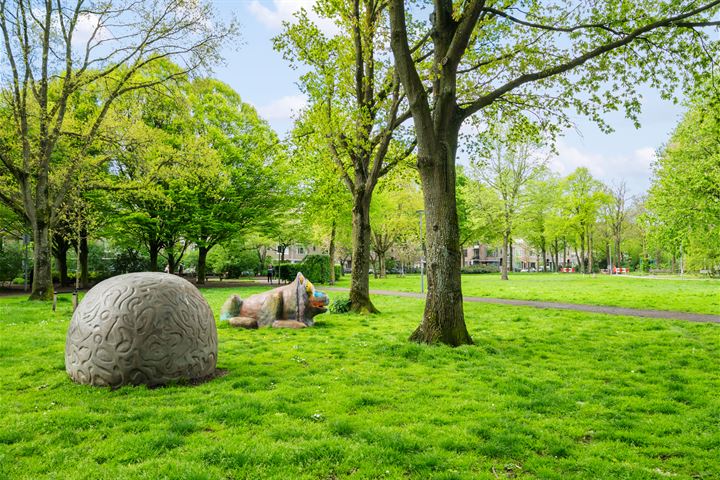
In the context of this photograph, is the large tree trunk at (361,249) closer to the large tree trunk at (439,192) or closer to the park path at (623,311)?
the large tree trunk at (439,192)

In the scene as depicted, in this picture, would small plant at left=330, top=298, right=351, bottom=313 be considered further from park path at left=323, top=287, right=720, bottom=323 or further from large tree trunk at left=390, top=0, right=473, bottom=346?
park path at left=323, top=287, right=720, bottom=323

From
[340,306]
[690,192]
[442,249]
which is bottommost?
[340,306]

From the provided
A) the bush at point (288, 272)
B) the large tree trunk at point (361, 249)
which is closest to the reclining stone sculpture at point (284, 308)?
the large tree trunk at point (361, 249)

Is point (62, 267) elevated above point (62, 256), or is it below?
below

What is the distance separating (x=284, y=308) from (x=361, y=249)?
392 centimetres

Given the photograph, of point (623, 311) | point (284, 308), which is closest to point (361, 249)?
point (284, 308)

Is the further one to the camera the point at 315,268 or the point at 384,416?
the point at 315,268

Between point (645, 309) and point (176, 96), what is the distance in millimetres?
22383

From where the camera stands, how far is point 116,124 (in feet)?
68.9

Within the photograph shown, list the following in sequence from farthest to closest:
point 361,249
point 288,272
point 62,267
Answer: point 288,272 → point 62,267 → point 361,249

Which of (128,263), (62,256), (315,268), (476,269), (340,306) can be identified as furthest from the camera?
(476,269)

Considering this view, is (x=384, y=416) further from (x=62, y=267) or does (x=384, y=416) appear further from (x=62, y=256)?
(x=62, y=256)

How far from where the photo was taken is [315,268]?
115 feet

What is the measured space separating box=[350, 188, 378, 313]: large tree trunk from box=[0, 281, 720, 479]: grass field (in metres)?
6.26
